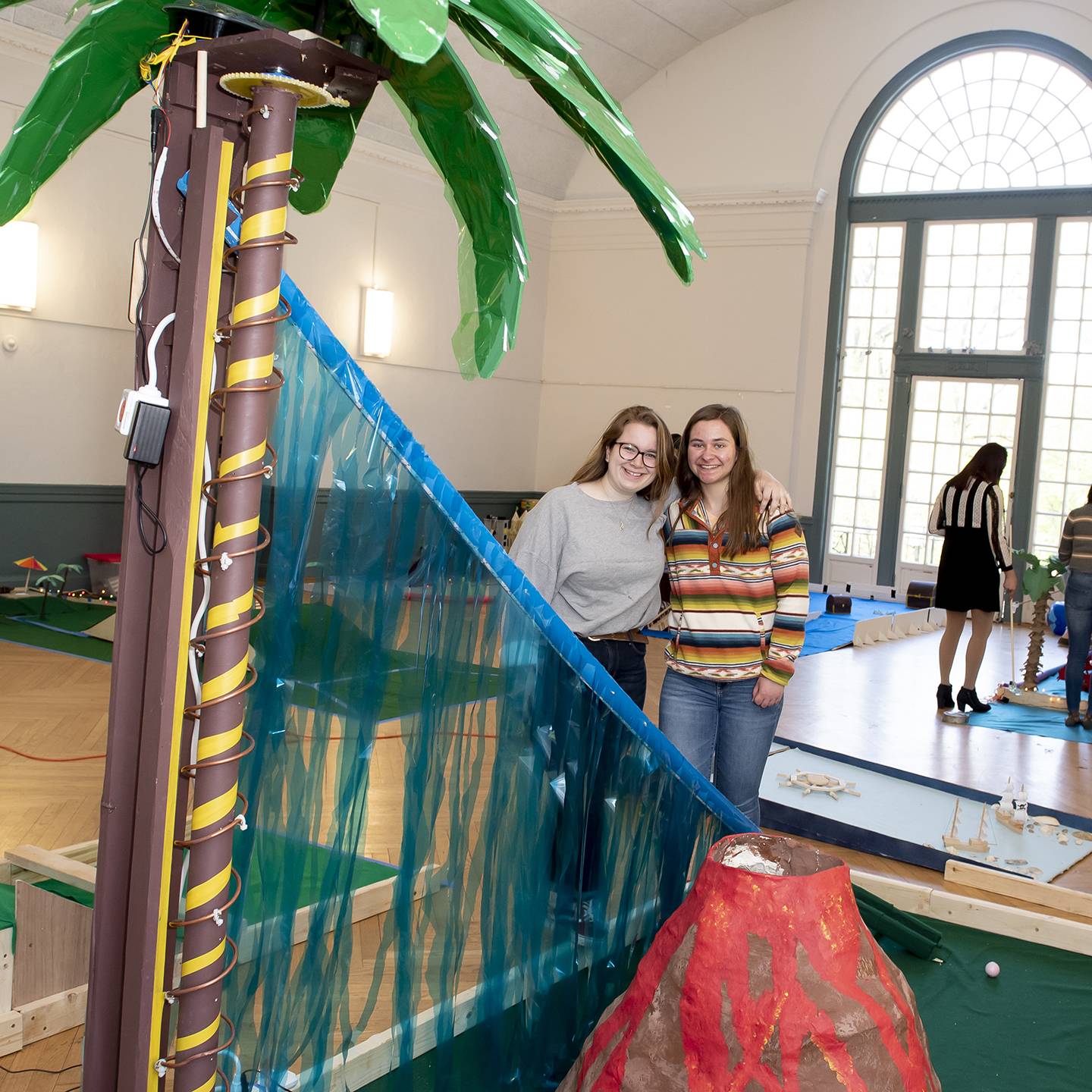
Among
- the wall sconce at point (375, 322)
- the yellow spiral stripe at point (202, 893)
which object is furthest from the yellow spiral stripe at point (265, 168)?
the wall sconce at point (375, 322)

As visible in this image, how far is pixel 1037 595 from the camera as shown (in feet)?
25.2

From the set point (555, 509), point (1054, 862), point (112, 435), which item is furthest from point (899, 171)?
point (555, 509)

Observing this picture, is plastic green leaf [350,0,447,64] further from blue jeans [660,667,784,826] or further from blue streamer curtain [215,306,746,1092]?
blue jeans [660,667,784,826]

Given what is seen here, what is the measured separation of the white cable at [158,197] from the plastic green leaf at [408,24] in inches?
14.1

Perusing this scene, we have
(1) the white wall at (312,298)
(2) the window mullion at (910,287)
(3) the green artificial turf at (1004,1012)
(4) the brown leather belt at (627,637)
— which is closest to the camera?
(3) the green artificial turf at (1004,1012)

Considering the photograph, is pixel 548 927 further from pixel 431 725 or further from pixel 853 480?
pixel 853 480

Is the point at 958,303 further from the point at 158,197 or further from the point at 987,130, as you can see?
the point at 158,197

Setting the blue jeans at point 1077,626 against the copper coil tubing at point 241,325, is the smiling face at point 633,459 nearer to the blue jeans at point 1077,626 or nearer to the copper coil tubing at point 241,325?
the copper coil tubing at point 241,325

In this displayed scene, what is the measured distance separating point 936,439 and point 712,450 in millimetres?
10008

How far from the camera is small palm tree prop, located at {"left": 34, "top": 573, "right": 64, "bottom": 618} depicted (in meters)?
7.78

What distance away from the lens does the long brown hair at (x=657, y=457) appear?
116 inches

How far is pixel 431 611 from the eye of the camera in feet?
5.96

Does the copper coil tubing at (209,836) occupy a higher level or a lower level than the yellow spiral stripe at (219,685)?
lower

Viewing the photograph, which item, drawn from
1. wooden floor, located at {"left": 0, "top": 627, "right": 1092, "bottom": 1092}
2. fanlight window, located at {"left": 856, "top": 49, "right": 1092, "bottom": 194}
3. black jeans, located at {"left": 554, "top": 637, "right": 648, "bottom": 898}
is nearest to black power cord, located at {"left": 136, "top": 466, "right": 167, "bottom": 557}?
wooden floor, located at {"left": 0, "top": 627, "right": 1092, "bottom": 1092}
